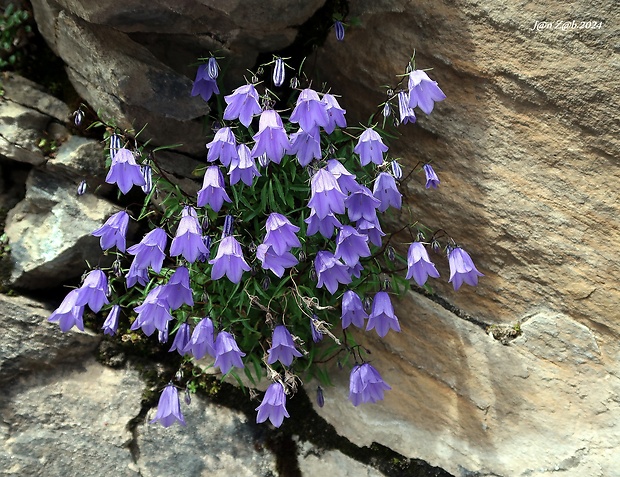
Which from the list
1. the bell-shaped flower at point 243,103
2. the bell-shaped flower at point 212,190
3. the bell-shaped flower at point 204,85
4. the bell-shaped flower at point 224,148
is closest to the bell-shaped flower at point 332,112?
the bell-shaped flower at point 243,103

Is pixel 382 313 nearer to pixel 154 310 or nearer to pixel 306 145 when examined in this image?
pixel 306 145

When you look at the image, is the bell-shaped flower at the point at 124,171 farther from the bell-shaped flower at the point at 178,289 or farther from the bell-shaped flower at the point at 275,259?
the bell-shaped flower at the point at 275,259

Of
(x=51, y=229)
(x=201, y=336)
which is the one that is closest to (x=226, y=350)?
(x=201, y=336)

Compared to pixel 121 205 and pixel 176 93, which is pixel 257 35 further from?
pixel 121 205

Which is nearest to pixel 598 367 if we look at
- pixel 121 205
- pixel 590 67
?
pixel 590 67

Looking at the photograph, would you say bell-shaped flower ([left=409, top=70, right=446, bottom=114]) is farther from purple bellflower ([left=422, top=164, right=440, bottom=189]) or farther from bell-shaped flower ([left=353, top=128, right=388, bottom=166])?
purple bellflower ([left=422, top=164, right=440, bottom=189])

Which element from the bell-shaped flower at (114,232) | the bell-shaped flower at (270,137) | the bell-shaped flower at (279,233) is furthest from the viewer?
the bell-shaped flower at (114,232)

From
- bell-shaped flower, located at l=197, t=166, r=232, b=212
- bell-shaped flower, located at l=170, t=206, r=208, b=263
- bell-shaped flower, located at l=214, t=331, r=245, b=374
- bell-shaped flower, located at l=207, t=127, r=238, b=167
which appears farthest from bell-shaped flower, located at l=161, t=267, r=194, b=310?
bell-shaped flower, located at l=207, t=127, r=238, b=167
